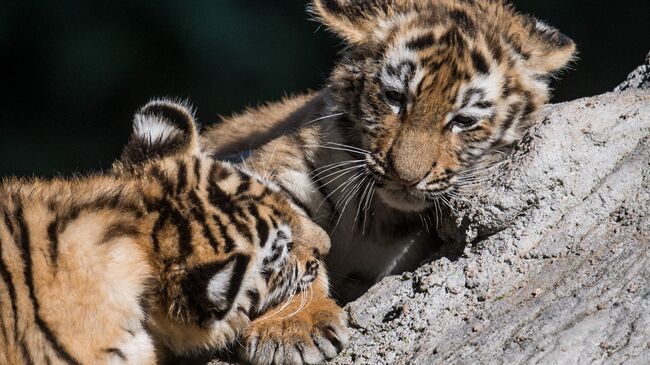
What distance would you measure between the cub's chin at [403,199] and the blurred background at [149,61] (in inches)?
99.2

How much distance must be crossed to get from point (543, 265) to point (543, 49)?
925 millimetres

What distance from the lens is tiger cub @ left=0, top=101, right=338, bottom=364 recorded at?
7.58 ft

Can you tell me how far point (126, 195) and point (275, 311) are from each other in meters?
0.57

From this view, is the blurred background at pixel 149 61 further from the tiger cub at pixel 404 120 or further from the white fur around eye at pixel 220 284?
the white fur around eye at pixel 220 284

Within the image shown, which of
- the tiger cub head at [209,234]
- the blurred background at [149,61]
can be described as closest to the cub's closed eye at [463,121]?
the tiger cub head at [209,234]

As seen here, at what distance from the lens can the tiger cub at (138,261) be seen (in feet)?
7.58

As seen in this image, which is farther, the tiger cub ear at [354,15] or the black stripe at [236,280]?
the tiger cub ear at [354,15]

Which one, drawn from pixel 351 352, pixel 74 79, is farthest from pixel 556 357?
pixel 74 79

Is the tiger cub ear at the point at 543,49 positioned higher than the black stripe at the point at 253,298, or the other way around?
the tiger cub ear at the point at 543,49

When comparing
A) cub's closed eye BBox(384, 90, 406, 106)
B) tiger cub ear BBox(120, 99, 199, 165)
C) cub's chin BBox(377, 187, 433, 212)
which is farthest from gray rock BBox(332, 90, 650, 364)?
tiger cub ear BBox(120, 99, 199, 165)

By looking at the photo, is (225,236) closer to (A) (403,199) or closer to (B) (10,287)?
(B) (10,287)

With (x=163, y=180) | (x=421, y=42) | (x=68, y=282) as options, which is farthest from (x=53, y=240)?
(x=421, y=42)

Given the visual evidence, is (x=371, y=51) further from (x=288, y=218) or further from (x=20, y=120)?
(x=20, y=120)

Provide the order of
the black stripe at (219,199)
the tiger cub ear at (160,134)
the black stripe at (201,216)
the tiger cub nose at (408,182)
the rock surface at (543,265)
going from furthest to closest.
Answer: the tiger cub nose at (408,182), the tiger cub ear at (160,134), the black stripe at (219,199), the black stripe at (201,216), the rock surface at (543,265)
